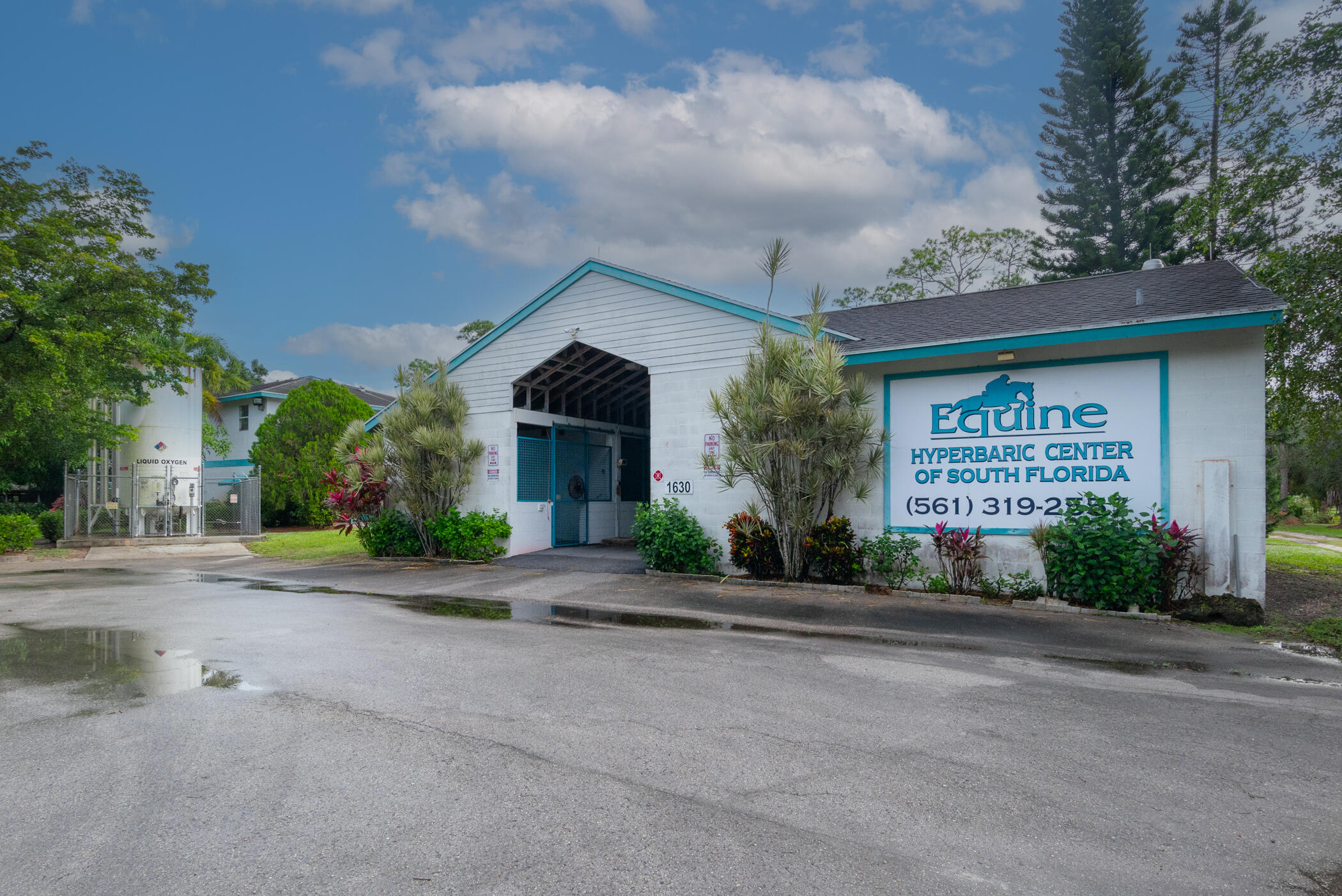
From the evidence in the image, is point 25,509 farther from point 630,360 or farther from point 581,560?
point 630,360

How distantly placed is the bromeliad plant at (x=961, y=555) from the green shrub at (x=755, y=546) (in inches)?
97.8

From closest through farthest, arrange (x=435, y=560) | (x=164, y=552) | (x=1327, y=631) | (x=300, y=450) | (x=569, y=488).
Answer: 1. (x=1327, y=631)
2. (x=435, y=560)
3. (x=569, y=488)
4. (x=164, y=552)
5. (x=300, y=450)

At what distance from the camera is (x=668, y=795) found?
3.78 metres

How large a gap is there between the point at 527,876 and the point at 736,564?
9.50 m

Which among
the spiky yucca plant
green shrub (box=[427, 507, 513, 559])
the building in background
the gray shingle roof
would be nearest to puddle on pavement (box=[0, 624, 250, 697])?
green shrub (box=[427, 507, 513, 559])

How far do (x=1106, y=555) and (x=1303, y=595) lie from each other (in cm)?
414

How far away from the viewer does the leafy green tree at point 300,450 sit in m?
28.2

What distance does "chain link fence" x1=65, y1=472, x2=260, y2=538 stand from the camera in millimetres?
22109

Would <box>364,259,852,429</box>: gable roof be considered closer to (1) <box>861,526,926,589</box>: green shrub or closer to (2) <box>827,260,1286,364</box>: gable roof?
(2) <box>827,260,1286,364</box>: gable roof

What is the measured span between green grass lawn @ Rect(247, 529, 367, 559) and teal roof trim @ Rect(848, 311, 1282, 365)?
12.7m

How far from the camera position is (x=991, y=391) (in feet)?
35.9

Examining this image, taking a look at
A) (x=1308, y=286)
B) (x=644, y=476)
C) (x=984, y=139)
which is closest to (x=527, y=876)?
(x=1308, y=286)

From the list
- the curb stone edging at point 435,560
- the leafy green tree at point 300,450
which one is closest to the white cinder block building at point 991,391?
the curb stone edging at point 435,560

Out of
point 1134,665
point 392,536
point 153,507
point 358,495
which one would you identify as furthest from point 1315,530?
point 153,507
